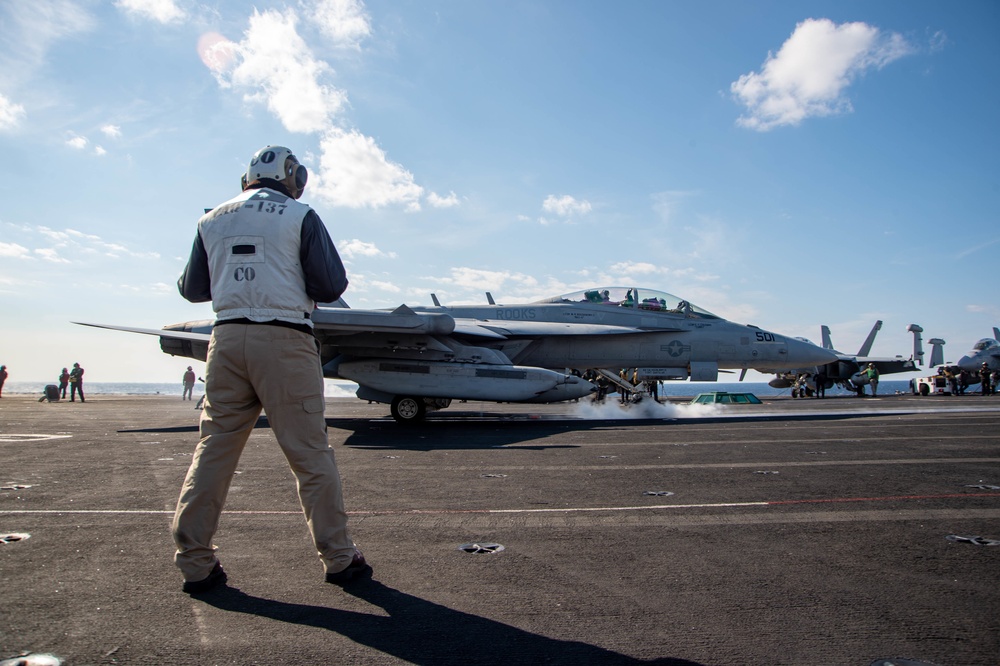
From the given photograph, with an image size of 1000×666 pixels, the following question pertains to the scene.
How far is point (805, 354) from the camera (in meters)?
15.4

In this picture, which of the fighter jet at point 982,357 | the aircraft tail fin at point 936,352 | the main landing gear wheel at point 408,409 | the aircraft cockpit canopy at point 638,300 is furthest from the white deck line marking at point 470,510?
the aircraft tail fin at point 936,352

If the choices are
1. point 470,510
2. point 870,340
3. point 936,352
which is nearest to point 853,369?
point 870,340

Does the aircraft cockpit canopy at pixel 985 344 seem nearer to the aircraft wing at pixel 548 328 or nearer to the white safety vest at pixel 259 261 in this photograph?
the aircraft wing at pixel 548 328

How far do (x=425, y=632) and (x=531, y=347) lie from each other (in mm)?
13057

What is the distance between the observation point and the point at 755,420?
13.2m

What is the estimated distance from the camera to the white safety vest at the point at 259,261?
9.95 feet

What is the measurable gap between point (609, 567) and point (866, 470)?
4261mm

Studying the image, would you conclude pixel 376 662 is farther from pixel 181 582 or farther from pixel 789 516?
pixel 789 516

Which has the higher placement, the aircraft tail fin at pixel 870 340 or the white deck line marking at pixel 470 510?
the aircraft tail fin at pixel 870 340

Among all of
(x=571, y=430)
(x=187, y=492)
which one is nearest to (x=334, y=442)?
(x=571, y=430)

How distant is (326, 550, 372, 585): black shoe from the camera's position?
9.34 feet

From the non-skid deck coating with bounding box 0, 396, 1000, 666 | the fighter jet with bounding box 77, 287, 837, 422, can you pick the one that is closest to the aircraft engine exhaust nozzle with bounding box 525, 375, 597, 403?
the fighter jet with bounding box 77, 287, 837, 422

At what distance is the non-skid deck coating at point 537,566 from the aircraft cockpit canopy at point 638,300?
30.8 feet

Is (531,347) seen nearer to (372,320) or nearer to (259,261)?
(372,320)
